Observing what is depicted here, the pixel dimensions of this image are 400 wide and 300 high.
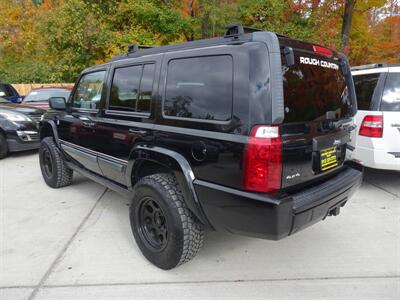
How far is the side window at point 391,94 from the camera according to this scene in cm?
434

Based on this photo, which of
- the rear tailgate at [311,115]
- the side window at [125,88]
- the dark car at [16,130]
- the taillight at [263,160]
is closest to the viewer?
the taillight at [263,160]

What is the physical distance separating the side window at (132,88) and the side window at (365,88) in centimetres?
320

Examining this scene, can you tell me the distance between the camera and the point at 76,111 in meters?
4.43

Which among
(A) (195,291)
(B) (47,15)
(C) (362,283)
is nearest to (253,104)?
(A) (195,291)

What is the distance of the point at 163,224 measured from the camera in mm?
2975

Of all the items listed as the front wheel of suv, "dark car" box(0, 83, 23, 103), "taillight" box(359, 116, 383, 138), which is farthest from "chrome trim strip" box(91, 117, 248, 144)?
"dark car" box(0, 83, 23, 103)

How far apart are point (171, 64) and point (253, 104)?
40.0 inches

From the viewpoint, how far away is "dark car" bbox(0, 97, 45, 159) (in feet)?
23.2

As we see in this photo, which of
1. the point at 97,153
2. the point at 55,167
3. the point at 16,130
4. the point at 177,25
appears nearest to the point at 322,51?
the point at 97,153

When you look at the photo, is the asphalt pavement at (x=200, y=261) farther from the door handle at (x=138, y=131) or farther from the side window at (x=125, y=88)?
the side window at (x=125, y=88)

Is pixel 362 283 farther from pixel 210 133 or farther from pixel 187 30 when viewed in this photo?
pixel 187 30

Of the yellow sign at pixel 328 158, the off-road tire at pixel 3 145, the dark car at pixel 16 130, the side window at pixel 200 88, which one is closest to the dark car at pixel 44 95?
the dark car at pixel 16 130

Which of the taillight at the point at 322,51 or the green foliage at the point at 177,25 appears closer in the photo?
the taillight at the point at 322,51

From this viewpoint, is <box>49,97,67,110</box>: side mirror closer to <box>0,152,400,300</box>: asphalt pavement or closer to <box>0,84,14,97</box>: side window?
<box>0,152,400,300</box>: asphalt pavement
